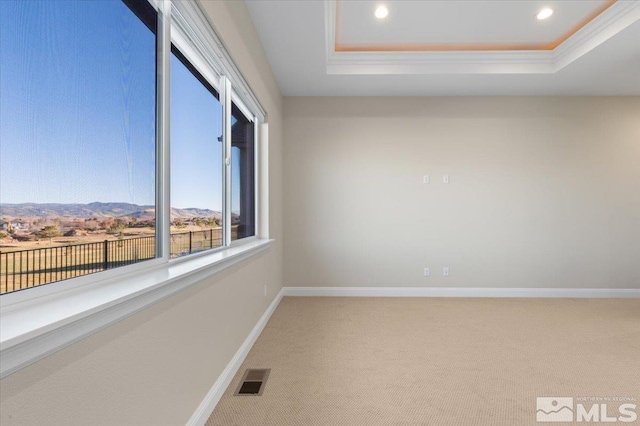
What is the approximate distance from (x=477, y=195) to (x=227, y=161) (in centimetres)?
364

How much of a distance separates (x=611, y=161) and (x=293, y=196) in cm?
440

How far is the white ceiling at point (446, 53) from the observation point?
325 cm

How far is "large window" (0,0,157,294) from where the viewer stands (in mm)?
874

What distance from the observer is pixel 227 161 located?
2.69 meters

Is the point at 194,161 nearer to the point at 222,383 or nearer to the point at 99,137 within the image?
the point at 99,137

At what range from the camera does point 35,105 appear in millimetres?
923

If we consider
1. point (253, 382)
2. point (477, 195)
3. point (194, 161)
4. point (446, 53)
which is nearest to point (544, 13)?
point (446, 53)

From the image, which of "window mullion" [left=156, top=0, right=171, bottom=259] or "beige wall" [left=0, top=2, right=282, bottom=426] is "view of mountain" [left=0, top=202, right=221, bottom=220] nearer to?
"window mullion" [left=156, top=0, right=171, bottom=259]

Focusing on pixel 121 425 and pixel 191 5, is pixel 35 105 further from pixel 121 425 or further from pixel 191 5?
pixel 191 5

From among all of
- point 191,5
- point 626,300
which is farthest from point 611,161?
point 191,5

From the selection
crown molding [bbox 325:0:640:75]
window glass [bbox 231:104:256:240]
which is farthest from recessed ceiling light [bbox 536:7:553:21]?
window glass [bbox 231:104:256:240]

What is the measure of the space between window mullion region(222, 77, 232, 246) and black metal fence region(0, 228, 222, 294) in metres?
1.09

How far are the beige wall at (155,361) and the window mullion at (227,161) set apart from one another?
233mm
